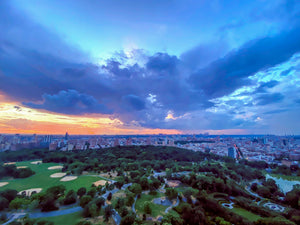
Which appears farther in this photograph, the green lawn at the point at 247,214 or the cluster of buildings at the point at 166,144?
the cluster of buildings at the point at 166,144

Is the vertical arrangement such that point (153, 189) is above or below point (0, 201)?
below

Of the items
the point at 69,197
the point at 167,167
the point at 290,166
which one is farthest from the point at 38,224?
the point at 290,166

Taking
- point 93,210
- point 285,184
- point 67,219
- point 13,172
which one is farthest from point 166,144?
point 67,219

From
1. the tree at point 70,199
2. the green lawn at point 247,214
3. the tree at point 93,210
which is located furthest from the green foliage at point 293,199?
the tree at point 70,199

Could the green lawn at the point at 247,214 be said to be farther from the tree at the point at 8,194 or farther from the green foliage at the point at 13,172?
the green foliage at the point at 13,172

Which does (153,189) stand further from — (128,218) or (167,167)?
(167,167)

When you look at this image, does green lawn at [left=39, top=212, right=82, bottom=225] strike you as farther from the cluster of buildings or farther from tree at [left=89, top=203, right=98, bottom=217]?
the cluster of buildings

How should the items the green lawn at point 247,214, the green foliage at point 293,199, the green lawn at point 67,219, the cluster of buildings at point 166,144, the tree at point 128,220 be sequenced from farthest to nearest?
the cluster of buildings at point 166,144
the green foliage at point 293,199
the green lawn at point 247,214
the green lawn at point 67,219
the tree at point 128,220

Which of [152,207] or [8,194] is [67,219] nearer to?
[8,194]

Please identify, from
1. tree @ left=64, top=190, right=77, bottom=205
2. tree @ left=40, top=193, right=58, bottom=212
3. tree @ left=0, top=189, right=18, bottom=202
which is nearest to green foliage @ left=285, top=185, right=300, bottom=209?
tree @ left=64, top=190, right=77, bottom=205
